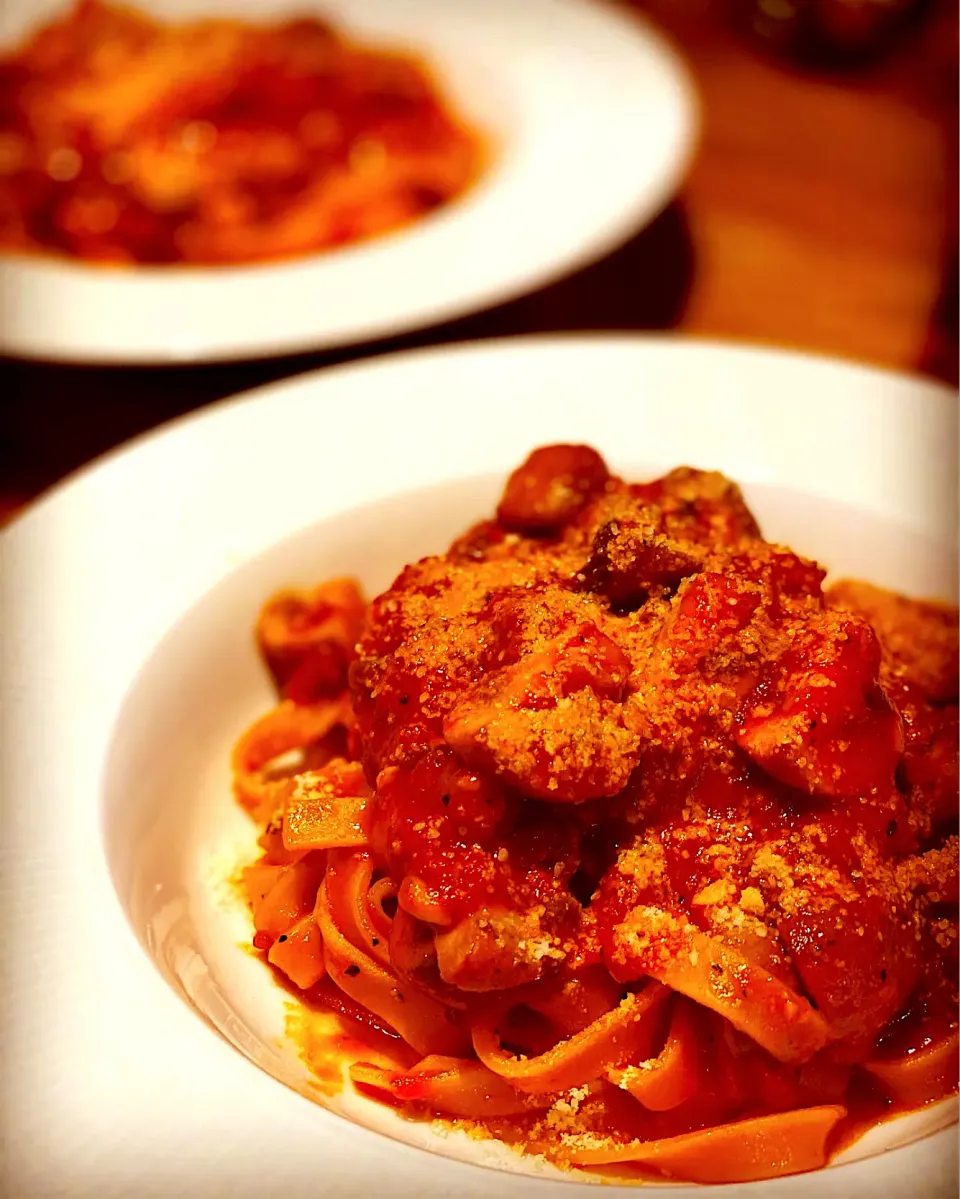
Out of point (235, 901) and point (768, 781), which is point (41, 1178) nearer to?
point (235, 901)

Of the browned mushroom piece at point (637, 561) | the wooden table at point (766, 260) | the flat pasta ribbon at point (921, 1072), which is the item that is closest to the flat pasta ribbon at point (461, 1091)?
the flat pasta ribbon at point (921, 1072)

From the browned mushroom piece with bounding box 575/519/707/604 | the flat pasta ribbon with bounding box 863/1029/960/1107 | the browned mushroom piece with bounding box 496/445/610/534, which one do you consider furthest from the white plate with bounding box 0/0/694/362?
the flat pasta ribbon with bounding box 863/1029/960/1107

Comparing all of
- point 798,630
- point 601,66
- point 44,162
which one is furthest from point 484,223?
point 798,630

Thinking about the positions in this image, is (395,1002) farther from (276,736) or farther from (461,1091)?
(276,736)

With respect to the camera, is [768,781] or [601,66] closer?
[768,781]

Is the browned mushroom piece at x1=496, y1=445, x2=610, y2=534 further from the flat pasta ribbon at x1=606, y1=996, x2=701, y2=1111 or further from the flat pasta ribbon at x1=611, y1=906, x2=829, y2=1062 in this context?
the flat pasta ribbon at x1=606, y1=996, x2=701, y2=1111

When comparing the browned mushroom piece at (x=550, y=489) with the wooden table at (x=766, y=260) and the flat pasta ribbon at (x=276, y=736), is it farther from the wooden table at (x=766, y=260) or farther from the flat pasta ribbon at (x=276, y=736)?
the wooden table at (x=766, y=260)
